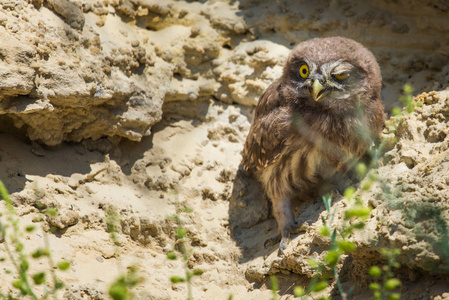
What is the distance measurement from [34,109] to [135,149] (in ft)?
4.76

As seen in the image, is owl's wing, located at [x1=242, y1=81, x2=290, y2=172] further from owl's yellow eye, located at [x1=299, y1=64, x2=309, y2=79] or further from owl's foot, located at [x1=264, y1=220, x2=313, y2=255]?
owl's foot, located at [x1=264, y1=220, x2=313, y2=255]

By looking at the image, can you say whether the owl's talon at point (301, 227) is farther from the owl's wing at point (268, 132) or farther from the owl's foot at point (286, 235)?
the owl's wing at point (268, 132)

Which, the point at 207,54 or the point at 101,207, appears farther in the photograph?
the point at 207,54

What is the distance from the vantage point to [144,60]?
515 cm

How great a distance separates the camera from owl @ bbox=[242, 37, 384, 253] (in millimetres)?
4227

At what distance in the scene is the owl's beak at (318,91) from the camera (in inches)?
160

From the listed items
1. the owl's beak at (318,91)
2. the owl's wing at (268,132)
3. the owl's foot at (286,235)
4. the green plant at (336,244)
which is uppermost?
the owl's beak at (318,91)

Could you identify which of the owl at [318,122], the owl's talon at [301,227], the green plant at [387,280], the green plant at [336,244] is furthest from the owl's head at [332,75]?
the green plant at [336,244]

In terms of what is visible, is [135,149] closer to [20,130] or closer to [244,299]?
[20,130]

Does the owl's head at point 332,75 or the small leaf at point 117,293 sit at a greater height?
the owl's head at point 332,75

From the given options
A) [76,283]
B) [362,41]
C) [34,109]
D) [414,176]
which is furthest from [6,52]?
[362,41]

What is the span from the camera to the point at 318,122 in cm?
425

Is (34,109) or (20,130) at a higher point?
(34,109)

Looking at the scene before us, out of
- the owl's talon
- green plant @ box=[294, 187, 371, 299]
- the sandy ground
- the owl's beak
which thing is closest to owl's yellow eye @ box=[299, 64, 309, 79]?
the owl's beak
